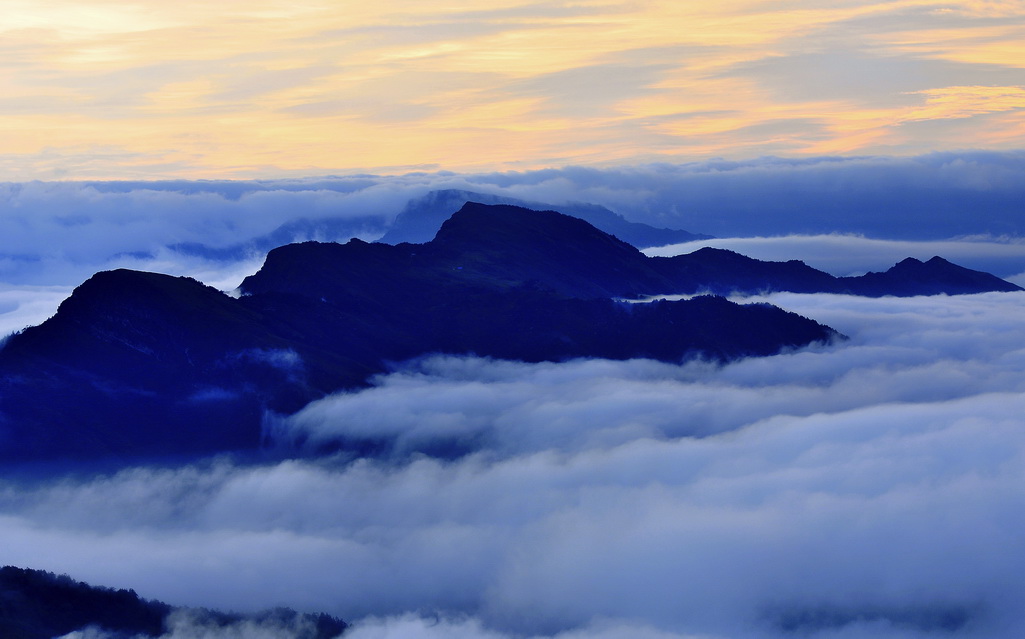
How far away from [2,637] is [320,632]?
4890 cm

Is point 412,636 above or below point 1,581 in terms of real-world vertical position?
below

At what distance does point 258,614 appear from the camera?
19575cm

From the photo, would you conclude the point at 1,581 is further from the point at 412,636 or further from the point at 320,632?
the point at 412,636

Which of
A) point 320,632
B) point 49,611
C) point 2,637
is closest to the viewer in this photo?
point 2,637

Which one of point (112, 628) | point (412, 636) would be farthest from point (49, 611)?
point (412, 636)

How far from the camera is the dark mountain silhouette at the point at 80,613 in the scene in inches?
6698

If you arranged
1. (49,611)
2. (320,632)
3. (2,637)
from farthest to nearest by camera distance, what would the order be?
(320,632)
(49,611)
(2,637)

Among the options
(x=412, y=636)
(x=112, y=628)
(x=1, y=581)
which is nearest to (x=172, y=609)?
(x=112, y=628)

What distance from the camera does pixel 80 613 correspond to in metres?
175

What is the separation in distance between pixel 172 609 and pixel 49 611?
731 inches

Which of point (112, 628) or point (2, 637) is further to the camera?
point (112, 628)

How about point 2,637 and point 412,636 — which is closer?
point 2,637

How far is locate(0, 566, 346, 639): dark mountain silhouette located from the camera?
170125 millimetres

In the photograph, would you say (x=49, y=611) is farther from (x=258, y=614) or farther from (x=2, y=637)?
(x=258, y=614)
